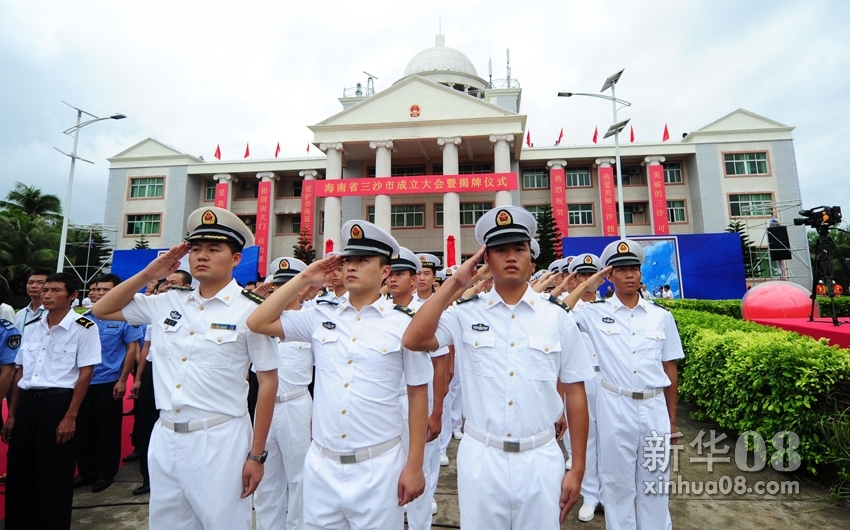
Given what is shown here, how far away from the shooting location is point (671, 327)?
121 inches

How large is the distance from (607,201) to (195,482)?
2559 centimetres

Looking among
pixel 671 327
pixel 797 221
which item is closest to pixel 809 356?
pixel 671 327

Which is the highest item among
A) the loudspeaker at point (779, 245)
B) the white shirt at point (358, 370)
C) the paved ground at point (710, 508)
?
the loudspeaker at point (779, 245)

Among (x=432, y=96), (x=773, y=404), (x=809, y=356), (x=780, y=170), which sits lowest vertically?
(x=773, y=404)

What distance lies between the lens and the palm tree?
27.9 m

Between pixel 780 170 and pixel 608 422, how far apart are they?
29560mm

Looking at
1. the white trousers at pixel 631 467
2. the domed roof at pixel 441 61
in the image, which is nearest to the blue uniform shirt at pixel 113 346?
the white trousers at pixel 631 467

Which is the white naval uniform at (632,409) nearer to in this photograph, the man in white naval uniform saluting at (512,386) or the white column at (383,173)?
the man in white naval uniform saluting at (512,386)

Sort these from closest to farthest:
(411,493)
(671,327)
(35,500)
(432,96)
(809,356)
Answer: (411,493) < (35,500) < (671,327) < (809,356) < (432,96)

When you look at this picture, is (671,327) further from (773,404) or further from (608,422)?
(773,404)

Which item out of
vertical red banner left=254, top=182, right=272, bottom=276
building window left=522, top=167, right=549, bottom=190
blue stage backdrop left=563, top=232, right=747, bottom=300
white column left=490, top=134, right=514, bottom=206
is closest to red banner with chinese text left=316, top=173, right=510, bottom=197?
white column left=490, top=134, right=514, bottom=206

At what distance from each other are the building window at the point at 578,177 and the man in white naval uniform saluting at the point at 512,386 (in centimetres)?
2646

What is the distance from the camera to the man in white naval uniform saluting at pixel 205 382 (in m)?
2.01

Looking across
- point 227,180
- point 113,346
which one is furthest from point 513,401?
point 227,180
